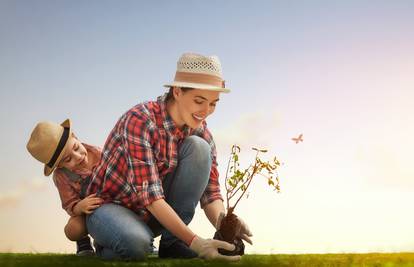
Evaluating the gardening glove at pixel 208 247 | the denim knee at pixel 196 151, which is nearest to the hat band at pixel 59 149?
the denim knee at pixel 196 151

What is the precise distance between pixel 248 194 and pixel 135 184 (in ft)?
2.75

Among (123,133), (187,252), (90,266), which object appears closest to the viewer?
(90,266)

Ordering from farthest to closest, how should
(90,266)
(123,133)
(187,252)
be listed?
(187,252), (123,133), (90,266)

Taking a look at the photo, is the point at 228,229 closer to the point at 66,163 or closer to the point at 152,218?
the point at 152,218

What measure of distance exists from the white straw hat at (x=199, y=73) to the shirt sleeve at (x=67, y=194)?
4.20 ft

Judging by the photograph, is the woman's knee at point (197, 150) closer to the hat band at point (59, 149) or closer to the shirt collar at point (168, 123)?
the shirt collar at point (168, 123)

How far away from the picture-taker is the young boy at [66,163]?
4738mm

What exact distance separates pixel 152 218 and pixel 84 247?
1063mm

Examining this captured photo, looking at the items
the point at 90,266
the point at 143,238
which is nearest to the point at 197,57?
the point at 143,238

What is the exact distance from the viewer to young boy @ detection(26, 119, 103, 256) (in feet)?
15.5

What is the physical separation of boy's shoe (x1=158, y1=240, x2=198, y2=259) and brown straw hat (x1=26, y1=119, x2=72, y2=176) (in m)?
1.18

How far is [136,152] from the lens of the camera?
4156mm

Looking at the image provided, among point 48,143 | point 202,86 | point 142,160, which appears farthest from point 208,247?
point 48,143

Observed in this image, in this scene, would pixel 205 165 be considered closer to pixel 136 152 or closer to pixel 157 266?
pixel 136 152
